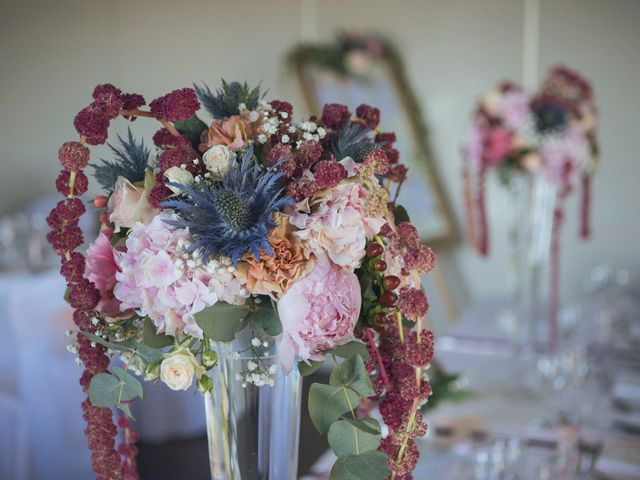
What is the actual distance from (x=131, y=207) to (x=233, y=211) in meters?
0.13

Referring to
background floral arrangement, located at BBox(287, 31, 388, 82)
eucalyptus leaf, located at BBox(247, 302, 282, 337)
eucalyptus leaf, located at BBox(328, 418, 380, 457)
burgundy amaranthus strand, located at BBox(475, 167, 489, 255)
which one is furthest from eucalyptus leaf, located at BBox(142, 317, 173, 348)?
background floral arrangement, located at BBox(287, 31, 388, 82)

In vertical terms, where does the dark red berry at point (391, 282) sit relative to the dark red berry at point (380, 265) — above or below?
below

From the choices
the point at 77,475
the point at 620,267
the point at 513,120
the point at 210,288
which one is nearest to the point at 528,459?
the point at 210,288

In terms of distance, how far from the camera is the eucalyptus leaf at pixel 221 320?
77 cm

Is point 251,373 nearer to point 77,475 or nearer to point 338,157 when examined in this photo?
point 338,157

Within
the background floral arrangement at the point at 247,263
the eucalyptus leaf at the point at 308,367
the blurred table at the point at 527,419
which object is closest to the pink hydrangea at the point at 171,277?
the background floral arrangement at the point at 247,263

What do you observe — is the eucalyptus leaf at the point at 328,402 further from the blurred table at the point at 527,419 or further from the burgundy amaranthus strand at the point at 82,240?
the blurred table at the point at 527,419

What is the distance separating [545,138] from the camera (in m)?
2.38

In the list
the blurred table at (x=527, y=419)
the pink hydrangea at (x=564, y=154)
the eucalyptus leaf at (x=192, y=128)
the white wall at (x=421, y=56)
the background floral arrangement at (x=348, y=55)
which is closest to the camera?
the eucalyptus leaf at (x=192, y=128)

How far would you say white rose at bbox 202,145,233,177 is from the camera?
0.79 metres

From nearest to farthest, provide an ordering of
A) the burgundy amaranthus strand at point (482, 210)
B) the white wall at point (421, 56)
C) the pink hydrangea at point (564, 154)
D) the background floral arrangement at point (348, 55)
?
the pink hydrangea at point (564, 154) → the burgundy amaranthus strand at point (482, 210) → the white wall at point (421, 56) → the background floral arrangement at point (348, 55)

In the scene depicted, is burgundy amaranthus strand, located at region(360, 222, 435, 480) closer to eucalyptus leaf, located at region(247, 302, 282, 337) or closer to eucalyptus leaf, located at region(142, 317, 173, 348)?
eucalyptus leaf, located at region(247, 302, 282, 337)

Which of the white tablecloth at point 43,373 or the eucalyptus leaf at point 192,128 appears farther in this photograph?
the white tablecloth at point 43,373

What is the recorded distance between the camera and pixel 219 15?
4.18m
